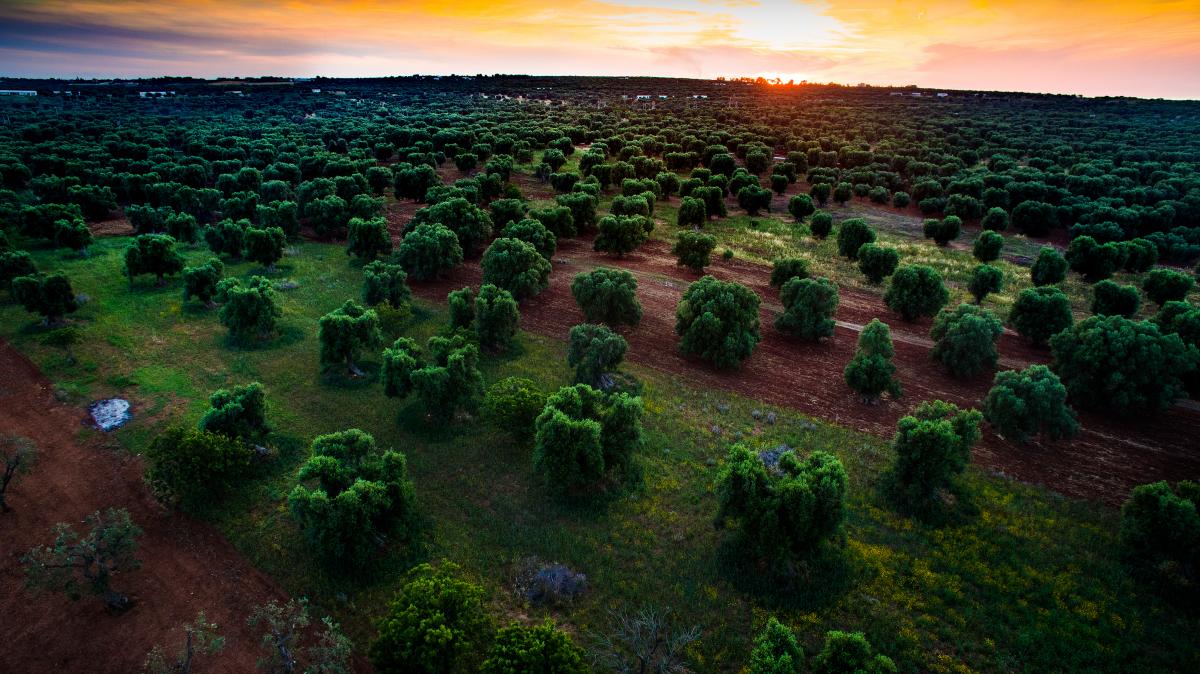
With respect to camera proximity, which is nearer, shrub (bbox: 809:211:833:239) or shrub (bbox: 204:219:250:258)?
shrub (bbox: 204:219:250:258)

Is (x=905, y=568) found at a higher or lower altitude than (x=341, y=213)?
lower

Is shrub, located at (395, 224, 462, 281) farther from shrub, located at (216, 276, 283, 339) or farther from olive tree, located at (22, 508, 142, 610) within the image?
olive tree, located at (22, 508, 142, 610)

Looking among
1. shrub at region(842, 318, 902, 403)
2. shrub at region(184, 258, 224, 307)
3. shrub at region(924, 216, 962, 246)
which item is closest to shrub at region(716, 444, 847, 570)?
shrub at region(842, 318, 902, 403)

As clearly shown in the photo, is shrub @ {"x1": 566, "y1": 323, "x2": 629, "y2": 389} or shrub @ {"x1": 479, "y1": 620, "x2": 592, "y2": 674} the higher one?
shrub @ {"x1": 566, "y1": 323, "x2": 629, "y2": 389}

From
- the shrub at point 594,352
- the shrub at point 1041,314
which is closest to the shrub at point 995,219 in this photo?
the shrub at point 1041,314

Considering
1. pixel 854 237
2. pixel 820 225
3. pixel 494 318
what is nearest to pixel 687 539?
pixel 494 318

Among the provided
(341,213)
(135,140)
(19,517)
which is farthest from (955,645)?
(135,140)

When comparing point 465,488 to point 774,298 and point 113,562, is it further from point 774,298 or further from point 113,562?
A: point 774,298
